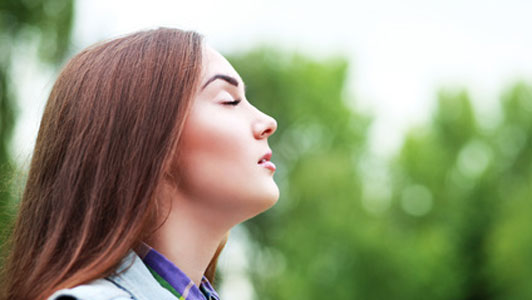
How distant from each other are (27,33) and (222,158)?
10.0 meters

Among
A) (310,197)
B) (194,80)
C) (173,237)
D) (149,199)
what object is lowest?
(310,197)

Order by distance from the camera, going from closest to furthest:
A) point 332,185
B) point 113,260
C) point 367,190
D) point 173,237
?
point 113,260 → point 173,237 → point 332,185 → point 367,190

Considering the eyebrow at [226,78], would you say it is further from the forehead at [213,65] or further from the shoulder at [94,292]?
the shoulder at [94,292]

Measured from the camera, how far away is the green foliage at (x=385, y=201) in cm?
1736

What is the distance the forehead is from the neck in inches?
16.7

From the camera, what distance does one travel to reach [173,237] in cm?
218

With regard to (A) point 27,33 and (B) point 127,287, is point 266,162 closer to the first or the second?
(B) point 127,287

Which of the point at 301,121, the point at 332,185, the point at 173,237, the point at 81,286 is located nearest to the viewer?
the point at 81,286

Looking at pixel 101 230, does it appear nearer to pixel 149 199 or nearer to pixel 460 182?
pixel 149 199

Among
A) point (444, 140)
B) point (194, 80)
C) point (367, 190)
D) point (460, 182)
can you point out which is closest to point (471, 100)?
point (444, 140)

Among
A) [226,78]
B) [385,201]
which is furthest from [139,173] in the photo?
[385,201]

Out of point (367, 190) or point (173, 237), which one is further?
point (367, 190)

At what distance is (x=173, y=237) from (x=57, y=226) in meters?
0.37

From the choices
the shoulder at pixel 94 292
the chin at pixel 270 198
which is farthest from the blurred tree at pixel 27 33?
the shoulder at pixel 94 292
